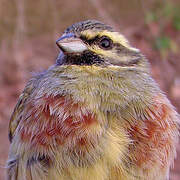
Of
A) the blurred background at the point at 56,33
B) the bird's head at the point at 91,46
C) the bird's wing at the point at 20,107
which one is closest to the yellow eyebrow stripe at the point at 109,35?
the bird's head at the point at 91,46

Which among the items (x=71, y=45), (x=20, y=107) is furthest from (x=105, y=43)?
(x=20, y=107)

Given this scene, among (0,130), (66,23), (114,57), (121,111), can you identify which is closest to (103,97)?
(121,111)

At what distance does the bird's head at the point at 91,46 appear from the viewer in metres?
2.97

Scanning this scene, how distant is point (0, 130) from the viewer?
8.34 m

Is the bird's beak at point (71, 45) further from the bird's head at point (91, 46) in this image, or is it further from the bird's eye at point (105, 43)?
the bird's eye at point (105, 43)

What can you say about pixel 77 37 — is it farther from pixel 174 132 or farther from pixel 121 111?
pixel 174 132

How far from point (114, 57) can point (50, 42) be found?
28.2ft

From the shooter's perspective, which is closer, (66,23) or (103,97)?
(103,97)


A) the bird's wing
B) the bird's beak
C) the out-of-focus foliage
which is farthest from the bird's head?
the out-of-focus foliage

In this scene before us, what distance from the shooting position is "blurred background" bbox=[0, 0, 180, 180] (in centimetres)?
865

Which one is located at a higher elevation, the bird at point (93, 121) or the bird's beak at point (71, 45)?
the bird's beak at point (71, 45)

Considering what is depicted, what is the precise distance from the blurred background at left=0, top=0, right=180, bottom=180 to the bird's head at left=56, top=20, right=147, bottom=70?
4.41m

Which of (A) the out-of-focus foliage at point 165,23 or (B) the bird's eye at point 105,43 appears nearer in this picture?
(B) the bird's eye at point 105,43

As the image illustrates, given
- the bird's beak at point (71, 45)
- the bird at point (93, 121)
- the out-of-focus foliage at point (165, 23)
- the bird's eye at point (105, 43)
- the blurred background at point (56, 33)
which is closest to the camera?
the bird at point (93, 121)
